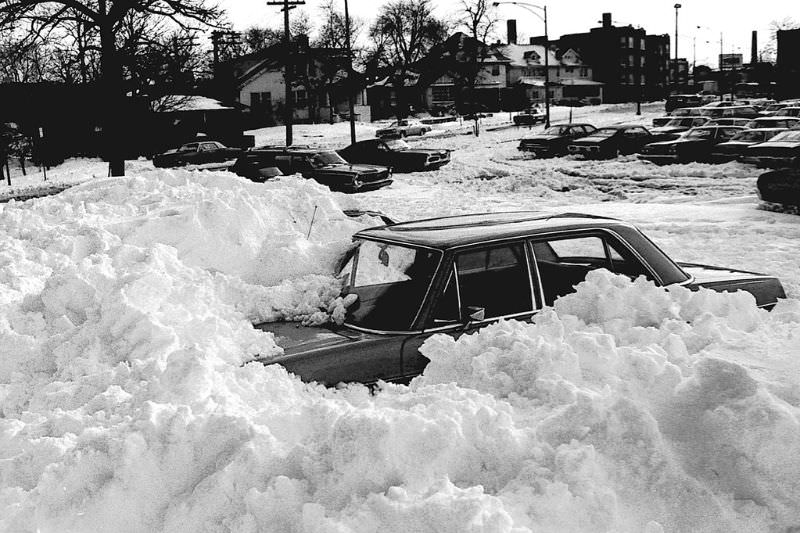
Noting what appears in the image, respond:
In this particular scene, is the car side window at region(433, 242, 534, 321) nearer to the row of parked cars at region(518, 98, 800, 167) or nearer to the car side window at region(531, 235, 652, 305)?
the car side window at region(531, 235, 652, 305)

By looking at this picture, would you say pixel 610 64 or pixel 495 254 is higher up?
pixel 610 64

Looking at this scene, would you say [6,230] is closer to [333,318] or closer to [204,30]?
[333,318]

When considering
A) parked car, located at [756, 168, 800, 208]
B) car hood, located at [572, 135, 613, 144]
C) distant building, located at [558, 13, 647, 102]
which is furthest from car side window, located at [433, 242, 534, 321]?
distant building, located at [558, 13, 647, 102]

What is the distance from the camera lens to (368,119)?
73.8m

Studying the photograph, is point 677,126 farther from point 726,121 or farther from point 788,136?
point 788,136

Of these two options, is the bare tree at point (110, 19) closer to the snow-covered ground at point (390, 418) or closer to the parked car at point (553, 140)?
the parked car at point (553, 140)

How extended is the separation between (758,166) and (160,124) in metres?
37.8

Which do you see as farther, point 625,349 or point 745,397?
point 625,349

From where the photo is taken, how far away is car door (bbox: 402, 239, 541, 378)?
489cm

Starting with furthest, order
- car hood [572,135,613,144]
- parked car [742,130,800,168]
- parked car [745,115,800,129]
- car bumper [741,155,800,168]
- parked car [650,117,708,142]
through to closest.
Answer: parked car [650,117,708,142]
car hood [572,135,613,144]
parked car [745,115,800,129]
car bumper [741,155,800,168]
parked car [742,130,800,168]

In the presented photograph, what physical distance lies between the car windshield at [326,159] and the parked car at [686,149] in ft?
33.4

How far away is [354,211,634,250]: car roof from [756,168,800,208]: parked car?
1134 centimetres

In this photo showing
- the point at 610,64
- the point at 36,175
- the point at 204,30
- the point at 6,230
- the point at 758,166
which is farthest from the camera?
the point at 610,64

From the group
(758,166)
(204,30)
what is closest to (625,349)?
(758,166)
